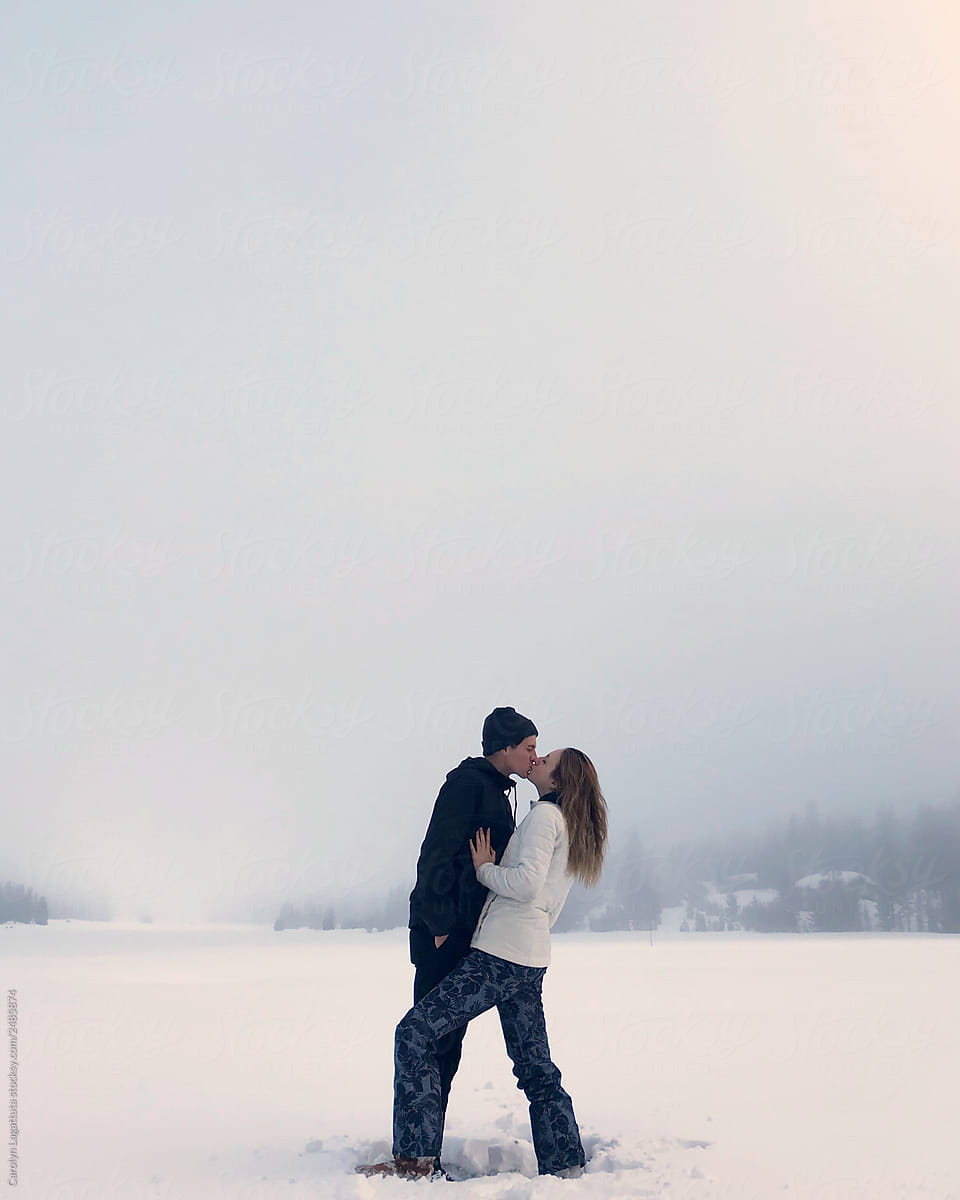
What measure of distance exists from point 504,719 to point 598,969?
2031 centimetres

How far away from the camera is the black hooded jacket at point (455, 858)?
5984 mm

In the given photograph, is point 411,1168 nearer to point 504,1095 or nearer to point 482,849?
point 482,849

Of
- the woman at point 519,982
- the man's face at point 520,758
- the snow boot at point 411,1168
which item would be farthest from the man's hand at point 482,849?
the snow boot at point 411,1168

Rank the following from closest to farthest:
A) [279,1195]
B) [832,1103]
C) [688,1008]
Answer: [279,1195]
[832,1103]
[688,1008]

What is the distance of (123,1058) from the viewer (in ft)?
35.1

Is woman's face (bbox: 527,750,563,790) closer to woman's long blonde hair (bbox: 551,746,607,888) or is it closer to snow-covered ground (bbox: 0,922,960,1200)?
woman's long blonde hair (bbox: 551,746,607,888)

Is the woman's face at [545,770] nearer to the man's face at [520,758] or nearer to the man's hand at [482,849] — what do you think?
the man's face at [520,758]

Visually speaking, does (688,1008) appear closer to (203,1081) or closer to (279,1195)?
(203,1081)

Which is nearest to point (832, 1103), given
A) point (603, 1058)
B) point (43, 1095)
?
point (603, 1058)

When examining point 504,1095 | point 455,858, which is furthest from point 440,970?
point 504,1095

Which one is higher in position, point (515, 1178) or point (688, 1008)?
point (515, 1178)

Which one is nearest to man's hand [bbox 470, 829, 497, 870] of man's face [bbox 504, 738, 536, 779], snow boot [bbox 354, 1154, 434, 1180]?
man's face [bbox 504, 738, 536, 779]

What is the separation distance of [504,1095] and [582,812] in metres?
3.36

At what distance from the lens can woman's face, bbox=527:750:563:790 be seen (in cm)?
628
